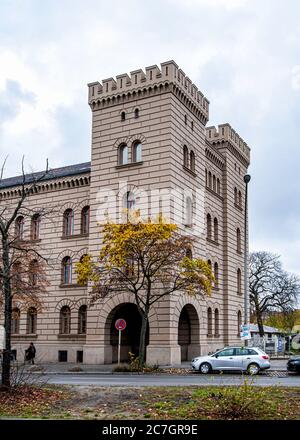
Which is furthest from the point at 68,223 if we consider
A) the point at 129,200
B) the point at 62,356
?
the point at 62,356

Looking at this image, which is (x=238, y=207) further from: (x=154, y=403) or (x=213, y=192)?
(x=154, y=403)

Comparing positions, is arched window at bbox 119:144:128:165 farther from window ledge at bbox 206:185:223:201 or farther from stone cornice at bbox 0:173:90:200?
window ledge at bbox 206:185:223:201

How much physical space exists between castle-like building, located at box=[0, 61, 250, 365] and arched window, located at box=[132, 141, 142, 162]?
7cm

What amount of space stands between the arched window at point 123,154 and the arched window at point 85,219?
4.90m

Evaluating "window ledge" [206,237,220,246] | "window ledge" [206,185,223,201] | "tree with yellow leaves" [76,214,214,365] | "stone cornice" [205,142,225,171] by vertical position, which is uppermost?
"stone cornice" [205,142,225,171]

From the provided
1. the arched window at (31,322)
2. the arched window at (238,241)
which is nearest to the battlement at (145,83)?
the arched window at (238,241)

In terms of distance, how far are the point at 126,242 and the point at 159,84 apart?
39.4 feet

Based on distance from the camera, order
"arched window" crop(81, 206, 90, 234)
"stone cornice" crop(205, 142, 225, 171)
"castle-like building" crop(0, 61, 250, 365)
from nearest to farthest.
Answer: "castle-like building" crop(0, 61, 250, 365) < "arched window" crop(81, 206, 90, 234) < "stone cornice" crop(205, 142, 225, 171)

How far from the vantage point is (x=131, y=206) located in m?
38.4

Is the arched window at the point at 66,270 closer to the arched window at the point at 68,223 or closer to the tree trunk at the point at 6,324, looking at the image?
the arched window at the point at 68,223

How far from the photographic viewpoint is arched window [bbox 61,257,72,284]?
4278 cm

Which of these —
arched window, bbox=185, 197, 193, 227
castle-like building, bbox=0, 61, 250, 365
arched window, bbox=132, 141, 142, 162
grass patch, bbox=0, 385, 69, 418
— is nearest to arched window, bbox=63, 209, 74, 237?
castle-like building, bbox=0, 61, 250, 365

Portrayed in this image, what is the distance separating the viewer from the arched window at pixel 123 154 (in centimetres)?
3972
